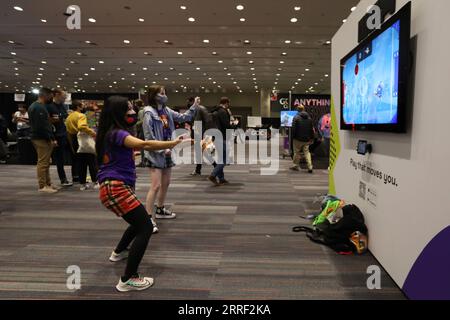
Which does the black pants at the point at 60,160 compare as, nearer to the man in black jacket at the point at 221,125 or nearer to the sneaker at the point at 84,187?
the sneaker at the point at 84,187

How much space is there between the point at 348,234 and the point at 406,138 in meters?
1.09

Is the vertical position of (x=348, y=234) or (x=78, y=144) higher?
(x=78, y=144)

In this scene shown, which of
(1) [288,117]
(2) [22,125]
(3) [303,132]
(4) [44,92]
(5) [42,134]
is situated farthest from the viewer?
(1) [288,117]

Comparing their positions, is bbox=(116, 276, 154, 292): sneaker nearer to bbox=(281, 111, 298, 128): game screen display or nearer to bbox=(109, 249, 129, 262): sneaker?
bbox=(109, 249, 129, 262): sneaker

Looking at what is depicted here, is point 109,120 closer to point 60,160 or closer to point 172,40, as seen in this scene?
point 60,160

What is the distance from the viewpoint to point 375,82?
8.61 feet

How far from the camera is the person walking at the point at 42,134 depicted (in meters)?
5.15

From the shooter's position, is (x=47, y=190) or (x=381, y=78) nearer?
(x=381, y=78)

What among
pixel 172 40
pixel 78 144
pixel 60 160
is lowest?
pixel 60 160

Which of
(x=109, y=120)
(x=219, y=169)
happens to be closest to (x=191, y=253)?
(x=109, y=120)

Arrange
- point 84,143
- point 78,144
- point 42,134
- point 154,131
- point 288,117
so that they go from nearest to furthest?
point 154,131 → point 42,134 → point 84,143 → point 78,144 → point 288,117

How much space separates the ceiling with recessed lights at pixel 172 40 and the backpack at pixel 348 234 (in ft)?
24.8

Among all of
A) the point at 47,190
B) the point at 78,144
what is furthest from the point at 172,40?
the point at 47,190

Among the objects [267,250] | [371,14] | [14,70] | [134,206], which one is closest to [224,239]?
[267,250]
